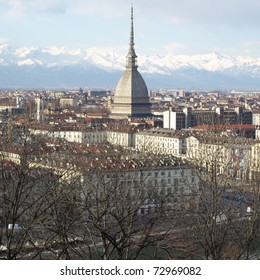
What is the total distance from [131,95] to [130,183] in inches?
1114

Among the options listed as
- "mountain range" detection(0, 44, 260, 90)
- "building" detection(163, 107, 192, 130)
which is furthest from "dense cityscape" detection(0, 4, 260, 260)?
"mountain range" detection(0, 44, 260, 90)

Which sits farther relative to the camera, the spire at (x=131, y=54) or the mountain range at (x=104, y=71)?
the mountain range at (x=104, y=71)

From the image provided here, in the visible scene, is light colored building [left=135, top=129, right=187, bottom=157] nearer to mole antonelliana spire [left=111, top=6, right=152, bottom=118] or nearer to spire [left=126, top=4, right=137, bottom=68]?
mole antonelliana spire [left=111, top=6, right=152, bottom=118]

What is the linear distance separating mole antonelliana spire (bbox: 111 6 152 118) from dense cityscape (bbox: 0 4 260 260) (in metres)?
0.06

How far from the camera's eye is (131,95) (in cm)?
3606

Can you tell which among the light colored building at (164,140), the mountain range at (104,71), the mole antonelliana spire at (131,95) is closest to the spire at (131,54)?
the mole antonelliana spire at (131,95)

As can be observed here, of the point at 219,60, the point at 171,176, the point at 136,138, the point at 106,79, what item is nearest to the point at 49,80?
the point at 106,79

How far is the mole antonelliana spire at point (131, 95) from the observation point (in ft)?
119

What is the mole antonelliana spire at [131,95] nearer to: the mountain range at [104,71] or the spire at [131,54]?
the spire at [131,54]

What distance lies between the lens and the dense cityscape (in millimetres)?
3850

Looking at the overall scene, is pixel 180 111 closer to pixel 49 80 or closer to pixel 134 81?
pixel 134 81

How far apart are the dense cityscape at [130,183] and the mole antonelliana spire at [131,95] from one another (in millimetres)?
56

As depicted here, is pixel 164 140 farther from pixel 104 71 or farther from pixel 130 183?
pixel 104 71

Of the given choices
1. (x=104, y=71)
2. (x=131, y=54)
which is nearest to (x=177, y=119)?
(x=131, y=54)
